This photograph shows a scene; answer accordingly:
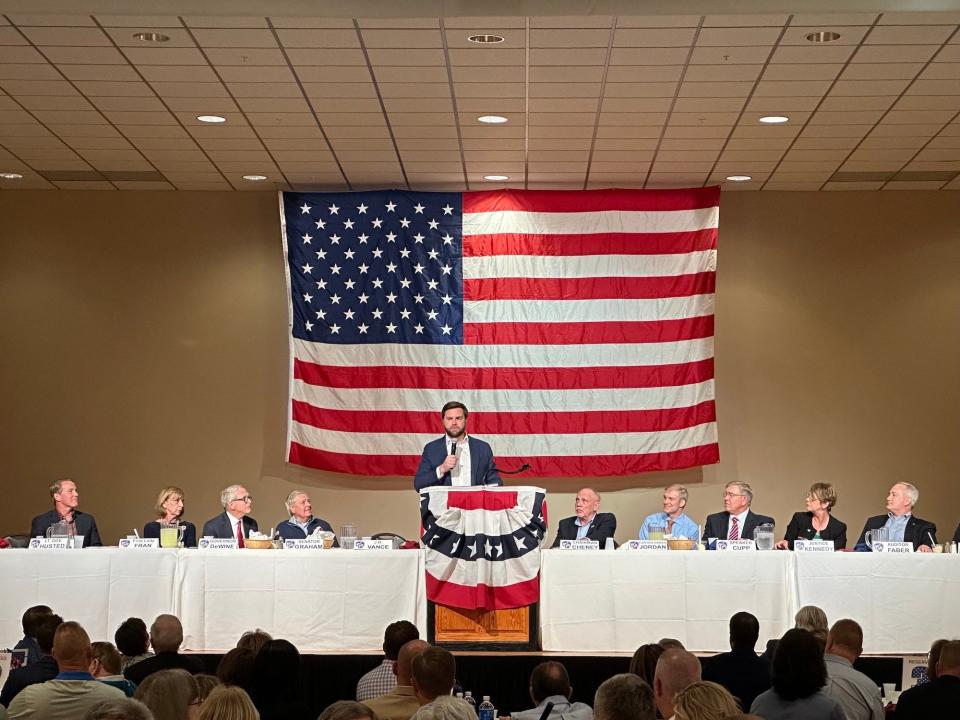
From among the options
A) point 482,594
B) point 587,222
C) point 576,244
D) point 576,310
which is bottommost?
point 482,594

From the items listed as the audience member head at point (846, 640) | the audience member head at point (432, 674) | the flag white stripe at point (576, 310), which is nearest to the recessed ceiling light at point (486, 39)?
the flag white stripe at point (576, 310)

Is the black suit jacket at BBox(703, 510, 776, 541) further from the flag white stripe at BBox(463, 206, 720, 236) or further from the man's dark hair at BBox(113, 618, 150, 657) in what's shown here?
the man's dark hair at BBox(113, 618, 150, 657)

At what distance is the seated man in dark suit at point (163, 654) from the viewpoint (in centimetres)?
521

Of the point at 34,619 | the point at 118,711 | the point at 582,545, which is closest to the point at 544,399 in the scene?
the point at 582,545

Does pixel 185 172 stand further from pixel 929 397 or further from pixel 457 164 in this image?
pixel 929 397

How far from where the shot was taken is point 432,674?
13.8 ft

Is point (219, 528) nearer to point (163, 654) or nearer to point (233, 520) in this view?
point (233, 520)

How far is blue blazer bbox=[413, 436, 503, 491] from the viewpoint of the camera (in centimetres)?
761

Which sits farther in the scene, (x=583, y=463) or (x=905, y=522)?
(x=583, y=463)

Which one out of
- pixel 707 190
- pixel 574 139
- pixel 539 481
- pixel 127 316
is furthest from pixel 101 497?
pixel 707 190

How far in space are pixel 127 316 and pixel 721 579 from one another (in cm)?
576

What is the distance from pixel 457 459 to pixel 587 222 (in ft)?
10.6

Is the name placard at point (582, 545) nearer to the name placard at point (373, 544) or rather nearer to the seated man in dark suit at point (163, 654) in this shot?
the name placard at point (373, 544)

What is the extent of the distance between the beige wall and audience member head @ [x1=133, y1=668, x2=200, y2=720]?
629 cm
